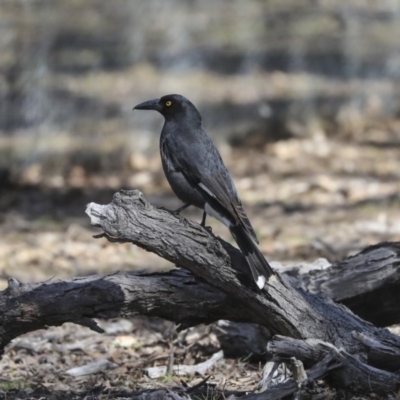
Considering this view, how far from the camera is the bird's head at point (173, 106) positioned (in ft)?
17.6

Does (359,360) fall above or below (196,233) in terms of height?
below

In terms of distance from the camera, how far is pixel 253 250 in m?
4.27

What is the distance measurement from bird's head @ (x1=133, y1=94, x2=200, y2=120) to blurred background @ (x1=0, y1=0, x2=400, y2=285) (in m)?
2.98

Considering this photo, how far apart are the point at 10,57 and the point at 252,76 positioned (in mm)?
3180

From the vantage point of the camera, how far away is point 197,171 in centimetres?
487

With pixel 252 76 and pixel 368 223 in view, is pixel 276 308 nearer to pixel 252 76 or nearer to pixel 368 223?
pixel 368 223

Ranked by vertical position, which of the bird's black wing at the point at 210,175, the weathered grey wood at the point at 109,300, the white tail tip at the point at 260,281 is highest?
the bird's black wing at the point at 210,175

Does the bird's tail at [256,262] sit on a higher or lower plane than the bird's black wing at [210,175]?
lower

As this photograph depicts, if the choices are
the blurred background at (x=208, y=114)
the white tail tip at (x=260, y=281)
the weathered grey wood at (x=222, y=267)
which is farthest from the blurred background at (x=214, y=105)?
the white tail tip at (x=260, y=281)

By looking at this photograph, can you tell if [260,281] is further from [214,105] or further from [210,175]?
[214,105]

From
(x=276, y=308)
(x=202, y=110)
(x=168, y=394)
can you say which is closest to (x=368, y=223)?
→ (x=202, y=110)

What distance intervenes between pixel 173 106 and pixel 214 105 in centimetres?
574

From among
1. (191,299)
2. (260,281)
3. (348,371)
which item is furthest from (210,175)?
(348,371)

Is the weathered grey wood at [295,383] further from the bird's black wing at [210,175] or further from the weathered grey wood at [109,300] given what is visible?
the bird's black wing at [210,175]
